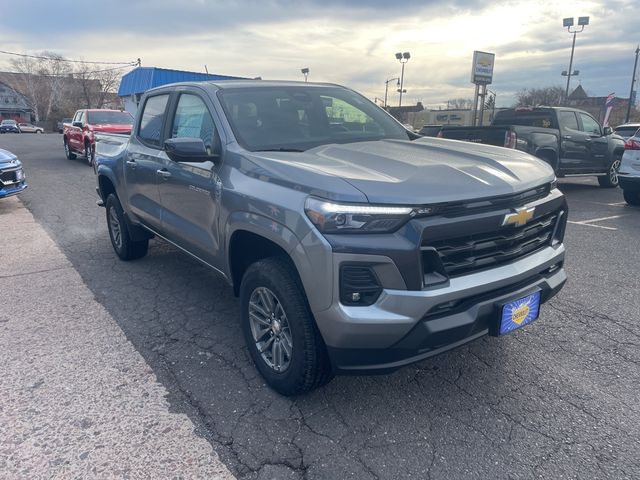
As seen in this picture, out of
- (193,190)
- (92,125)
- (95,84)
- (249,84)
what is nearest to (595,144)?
(249,84)

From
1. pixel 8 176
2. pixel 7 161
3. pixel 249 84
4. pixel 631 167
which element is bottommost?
pixel 8 176

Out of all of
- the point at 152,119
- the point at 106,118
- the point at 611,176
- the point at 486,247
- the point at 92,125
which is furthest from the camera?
the point at 106,118

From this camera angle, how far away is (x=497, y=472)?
233 cm

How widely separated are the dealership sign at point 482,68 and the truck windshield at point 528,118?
505 inches

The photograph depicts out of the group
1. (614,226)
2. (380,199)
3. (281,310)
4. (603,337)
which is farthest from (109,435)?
(614,226)

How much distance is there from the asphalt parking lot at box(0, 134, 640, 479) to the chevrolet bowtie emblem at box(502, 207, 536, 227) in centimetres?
106

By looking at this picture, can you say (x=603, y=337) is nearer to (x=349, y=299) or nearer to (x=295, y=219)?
(x=349, y=299)

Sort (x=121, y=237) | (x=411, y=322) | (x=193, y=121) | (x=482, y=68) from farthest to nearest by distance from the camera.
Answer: (x=482, y=68)
(x=121, y=237)
(x=193, y=121)
(x=411, y=322)

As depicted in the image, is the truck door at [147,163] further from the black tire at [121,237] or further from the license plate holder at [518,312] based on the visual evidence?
the license plate holder at [518,312]

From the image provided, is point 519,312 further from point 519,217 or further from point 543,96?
point 543,96

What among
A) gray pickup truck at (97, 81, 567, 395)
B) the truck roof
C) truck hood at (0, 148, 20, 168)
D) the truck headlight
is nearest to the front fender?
gray pickup truck at (97, 81, 567, 395)

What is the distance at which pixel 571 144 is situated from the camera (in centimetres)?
1071

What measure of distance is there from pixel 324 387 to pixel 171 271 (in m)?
2.89

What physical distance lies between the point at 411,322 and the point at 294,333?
666 mm
